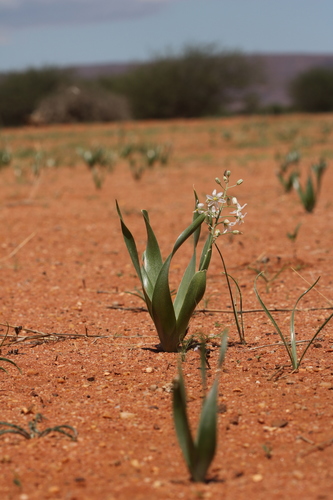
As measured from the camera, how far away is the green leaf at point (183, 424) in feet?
4.60

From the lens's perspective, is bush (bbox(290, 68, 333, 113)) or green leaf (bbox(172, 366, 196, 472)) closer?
green leaf (bbox(172, 366, 196, 472))

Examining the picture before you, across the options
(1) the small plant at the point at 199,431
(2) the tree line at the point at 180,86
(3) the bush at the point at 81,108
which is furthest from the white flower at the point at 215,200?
(2) the tree line at the point at 180,86

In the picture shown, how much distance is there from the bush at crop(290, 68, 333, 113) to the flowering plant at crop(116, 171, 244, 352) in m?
31.4

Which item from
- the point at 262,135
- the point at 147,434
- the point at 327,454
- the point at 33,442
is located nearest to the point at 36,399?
the point at 33,442

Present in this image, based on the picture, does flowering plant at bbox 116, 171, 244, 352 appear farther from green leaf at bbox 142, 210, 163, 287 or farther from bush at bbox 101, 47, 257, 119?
bush at bbox 101, 47, 257, 119

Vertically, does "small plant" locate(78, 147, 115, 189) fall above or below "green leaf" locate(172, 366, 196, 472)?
above

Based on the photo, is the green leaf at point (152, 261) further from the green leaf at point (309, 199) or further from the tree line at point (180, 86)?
the tree line at point (180, 86)

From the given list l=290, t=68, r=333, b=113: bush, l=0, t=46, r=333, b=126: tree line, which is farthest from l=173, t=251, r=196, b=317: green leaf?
l=290, t=68, r=333, b=113: bush

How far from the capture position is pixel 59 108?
2212cm

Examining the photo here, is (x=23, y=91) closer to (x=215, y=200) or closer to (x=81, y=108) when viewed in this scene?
(x=81, y=108)

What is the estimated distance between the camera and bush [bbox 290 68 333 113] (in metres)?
33.0

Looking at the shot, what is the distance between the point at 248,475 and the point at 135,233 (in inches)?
131

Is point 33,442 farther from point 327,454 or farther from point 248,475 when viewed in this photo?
point 327,454

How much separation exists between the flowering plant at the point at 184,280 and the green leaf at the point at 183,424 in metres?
0.71
